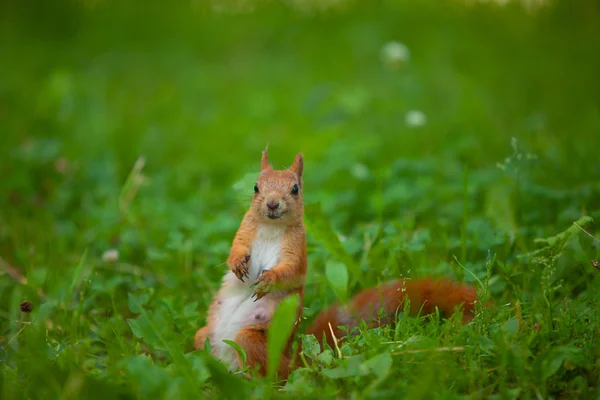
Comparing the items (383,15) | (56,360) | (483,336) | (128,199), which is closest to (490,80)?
(383,15)

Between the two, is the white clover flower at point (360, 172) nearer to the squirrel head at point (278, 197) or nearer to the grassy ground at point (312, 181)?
the grassy ground at point (312, 181)

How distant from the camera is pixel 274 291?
2.03 metres

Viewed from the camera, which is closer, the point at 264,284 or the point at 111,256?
the point at 264,284

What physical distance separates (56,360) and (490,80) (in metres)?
3.95

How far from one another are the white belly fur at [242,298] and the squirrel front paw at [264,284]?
8 centimetres

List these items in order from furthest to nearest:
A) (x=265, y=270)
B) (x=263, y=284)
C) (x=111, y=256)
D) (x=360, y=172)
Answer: (x=360, y=172)
(x=111, y=256)
(x=265, y=270)
(x=263, y=284)

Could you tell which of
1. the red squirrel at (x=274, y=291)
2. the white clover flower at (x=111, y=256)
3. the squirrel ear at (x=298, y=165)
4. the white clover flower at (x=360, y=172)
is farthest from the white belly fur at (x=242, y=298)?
the white clover flower at (x=360, y=172)

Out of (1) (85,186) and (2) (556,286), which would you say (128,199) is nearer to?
(1) (85,186)

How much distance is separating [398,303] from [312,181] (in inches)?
64.1

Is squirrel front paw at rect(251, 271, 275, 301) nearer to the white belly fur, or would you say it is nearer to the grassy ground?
the white belly fur

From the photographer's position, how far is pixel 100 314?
2465 millimetres

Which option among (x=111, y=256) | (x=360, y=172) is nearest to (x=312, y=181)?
(x=360, y=172)

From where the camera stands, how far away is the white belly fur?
2.04 m

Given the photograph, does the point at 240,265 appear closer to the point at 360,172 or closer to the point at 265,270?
the point at 265,270
